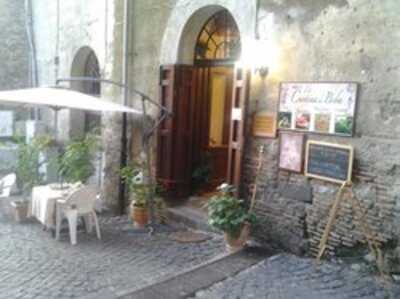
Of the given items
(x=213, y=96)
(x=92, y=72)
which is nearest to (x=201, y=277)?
(x=213, y=96)

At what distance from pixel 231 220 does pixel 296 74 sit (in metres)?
2.00

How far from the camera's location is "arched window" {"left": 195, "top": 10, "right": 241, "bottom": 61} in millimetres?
7273

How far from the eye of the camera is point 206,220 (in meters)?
6.95

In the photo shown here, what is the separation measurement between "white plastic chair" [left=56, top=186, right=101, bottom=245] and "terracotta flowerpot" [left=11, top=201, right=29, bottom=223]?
118 cm

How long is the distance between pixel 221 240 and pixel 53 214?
246cm

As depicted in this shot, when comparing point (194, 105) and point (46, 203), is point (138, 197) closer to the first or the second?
point (46, 203)

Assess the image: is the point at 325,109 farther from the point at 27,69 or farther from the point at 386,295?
the point at 27,69

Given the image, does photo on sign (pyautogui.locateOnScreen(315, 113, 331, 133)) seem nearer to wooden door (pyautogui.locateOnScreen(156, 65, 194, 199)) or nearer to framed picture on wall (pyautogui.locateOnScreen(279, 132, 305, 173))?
framed picture on wall (pyautogui.locateOnScreen(279, 132, 305, 173))

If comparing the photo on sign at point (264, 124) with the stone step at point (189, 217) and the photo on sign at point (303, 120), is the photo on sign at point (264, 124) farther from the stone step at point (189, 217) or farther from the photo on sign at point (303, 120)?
the stone step at point (189, 217)

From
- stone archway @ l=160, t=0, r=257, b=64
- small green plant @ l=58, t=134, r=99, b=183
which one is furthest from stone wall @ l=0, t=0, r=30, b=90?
stone archway @ l=160, t=0, r=257, b=64

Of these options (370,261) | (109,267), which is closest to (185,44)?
(109,267)

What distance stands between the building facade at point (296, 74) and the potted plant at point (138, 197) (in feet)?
2.86

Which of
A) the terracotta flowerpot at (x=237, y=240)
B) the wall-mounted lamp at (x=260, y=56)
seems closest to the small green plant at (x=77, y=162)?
the terracotta flowerpot at (x=237, y=240)

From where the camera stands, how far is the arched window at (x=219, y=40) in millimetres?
7273
